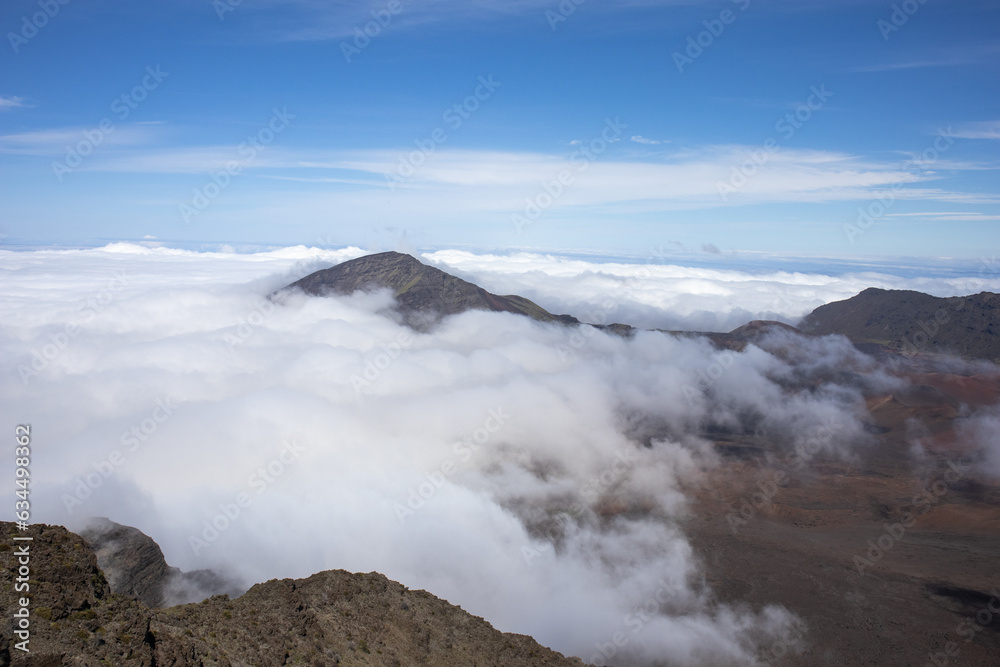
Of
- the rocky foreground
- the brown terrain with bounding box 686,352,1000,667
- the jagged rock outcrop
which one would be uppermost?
the rocky foreground

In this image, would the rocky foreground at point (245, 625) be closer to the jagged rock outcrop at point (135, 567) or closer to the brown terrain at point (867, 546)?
the jagged rock outcrop at point (135, 567)

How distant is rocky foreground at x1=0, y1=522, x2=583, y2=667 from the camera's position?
16.2 metres

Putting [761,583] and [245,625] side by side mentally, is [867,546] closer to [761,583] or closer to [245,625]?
[761,583]

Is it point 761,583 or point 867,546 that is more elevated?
point 867,546

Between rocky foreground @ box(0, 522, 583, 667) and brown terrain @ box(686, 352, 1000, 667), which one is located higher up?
rocky foreground @ box(0, 522, 583, 667)

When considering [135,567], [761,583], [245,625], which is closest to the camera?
[245,625]

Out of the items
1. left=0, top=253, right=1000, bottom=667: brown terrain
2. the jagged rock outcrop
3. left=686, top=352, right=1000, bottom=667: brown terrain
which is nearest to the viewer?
left=0, top=253, right=1000, bottom=667: brown terrain

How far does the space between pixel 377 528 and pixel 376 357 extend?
107 m

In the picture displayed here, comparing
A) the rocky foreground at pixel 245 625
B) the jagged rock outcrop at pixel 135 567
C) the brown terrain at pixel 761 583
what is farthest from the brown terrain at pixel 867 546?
the jagged rock outcrop at pixel 135 567

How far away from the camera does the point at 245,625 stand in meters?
25.5

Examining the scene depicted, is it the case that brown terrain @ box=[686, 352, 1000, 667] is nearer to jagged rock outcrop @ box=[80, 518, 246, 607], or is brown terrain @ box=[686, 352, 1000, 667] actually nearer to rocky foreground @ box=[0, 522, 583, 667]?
rocky foreground @ box=[0, 522, 583, 667]

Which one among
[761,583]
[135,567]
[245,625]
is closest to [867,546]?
[761,583]

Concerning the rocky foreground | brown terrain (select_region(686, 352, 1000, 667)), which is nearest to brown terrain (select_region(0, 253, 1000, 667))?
the rocky foreground

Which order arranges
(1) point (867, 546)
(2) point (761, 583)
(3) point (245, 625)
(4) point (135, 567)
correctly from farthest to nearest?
(1) point (867, 546) < (2) point (761, 583) < (4) point (135, 567) < (3) point (245, 625)
